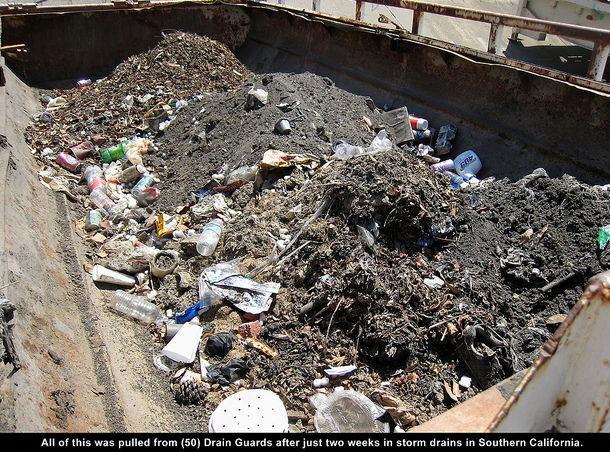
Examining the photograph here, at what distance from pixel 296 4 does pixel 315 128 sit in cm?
766

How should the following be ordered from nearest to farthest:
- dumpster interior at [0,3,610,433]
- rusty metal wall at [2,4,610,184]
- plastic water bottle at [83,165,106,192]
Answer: dumpster interior at [0,3,610,433]
rusty metal wall at [2,4,610,184]
plastic water bottle at [83,165,106,192]

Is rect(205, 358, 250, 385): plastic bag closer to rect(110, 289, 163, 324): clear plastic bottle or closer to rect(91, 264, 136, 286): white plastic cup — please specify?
rect(110, 289, 163, 324): clear plastic bottle

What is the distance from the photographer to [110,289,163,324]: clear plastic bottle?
314 cm

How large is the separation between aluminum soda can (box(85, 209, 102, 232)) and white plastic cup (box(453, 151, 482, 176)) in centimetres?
357

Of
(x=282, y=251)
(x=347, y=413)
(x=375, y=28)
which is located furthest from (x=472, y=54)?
(x=347, y=413)

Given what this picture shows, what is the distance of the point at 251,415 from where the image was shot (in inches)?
83.9

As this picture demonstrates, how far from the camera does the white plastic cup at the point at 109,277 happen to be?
332 centimetres

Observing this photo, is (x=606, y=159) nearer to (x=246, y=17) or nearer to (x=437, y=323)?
(x=437, y=323)

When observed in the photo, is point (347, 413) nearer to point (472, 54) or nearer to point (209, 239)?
point (209, 239)

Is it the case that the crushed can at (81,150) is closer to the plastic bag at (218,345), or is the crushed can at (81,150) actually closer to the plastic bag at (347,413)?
the plastic bag at (218,345)

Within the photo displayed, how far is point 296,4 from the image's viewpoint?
10.6 meters
